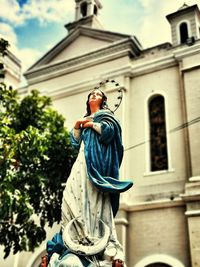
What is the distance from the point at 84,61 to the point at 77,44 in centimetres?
143

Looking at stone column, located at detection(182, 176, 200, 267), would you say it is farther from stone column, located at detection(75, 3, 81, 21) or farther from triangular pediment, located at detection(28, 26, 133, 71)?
stone column, located at detection(75, 3, 81, 21)

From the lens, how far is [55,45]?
14938mm

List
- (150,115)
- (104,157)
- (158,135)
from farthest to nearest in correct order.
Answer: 1. (150,115)
2. (158,135)
3. (104,157)

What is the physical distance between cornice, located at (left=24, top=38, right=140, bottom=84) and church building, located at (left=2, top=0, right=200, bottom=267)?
1.5 inches

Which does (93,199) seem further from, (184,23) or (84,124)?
(184,23)

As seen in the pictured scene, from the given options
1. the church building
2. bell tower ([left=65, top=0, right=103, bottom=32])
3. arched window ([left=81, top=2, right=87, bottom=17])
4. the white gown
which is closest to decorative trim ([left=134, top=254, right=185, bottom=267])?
the church building

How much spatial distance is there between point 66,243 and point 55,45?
12.8 m

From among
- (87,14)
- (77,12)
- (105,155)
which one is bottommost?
(105,155)

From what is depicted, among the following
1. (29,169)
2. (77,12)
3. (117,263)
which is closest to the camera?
(117,263)

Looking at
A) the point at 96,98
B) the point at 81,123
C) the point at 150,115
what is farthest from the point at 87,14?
the point at 81,123

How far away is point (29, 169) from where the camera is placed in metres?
9.01

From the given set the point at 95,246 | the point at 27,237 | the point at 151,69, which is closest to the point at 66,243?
the point at 95,246

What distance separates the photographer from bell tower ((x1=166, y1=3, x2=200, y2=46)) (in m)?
12.5

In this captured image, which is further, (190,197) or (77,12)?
(77,12)
